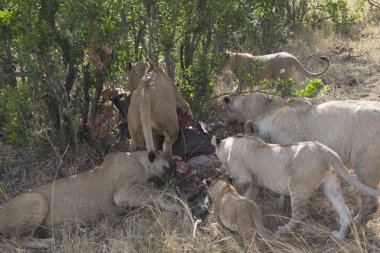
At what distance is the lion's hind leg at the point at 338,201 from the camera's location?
465cm

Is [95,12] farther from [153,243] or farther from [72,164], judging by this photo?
[153,243]

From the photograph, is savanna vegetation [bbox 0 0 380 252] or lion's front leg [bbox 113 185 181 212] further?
lion's front leg [bbox 113 185 181 212]

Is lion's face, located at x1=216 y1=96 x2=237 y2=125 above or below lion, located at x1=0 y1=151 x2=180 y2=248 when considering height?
above

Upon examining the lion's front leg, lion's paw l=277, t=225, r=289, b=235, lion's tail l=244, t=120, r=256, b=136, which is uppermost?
lion's tail l=244, t=120, r=256, b=136

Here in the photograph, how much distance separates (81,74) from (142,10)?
1.11 meters

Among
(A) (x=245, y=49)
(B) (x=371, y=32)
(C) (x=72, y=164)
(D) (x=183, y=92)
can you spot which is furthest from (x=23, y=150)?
(B) (x=371, y=32)

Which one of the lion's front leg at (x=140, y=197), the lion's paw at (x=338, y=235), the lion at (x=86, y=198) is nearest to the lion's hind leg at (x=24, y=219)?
the lion at (x=86, y=198)

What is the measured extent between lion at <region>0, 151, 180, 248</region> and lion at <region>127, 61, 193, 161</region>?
0.32 metres

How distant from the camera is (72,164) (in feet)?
21.2

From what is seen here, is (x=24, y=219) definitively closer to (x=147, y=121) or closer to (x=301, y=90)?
(x=147, y=121)

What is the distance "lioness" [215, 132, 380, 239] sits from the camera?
14.9 ft

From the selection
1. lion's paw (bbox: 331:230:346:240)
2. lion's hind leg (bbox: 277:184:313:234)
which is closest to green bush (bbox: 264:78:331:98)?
lion's hind leg (bbox: 277:184:313:234)

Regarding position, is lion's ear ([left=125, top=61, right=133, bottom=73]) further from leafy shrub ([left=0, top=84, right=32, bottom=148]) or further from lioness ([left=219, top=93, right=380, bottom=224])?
lioness ([left=219, top=93, right=380, bottom=224])

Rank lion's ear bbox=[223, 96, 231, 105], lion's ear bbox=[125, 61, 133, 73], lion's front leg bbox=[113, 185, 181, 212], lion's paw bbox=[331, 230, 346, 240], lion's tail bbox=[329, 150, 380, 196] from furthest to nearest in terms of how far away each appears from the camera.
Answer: lion's ear bbox=[125, 61, 133, 73] → lion's ear bbox=[223, 96, 231, 105] → lion's front leg bbox=[113, 185, 181, 212] → lion's paw bbox=[331, 230, 346, 240] → lion's tail bbox=[329, 150, 380, 196]
